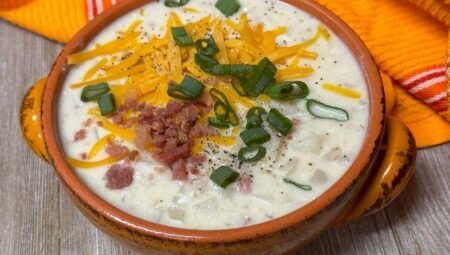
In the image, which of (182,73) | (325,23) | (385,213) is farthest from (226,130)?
(385,213)

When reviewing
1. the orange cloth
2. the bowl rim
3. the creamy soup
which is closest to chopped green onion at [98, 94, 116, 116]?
the creamy soup

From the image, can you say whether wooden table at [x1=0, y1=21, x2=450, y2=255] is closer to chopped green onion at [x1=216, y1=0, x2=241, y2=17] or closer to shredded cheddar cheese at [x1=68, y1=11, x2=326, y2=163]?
shredded cheddar cheese at [x1=68, y1=11, x2=326, y2=163]

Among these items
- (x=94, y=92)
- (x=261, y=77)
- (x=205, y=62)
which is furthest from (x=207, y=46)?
(x=94, y=92)

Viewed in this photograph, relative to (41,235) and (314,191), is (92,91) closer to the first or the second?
(41,235)

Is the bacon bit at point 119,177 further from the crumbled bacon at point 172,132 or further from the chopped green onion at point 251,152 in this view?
the chopped green onion at point 251,152

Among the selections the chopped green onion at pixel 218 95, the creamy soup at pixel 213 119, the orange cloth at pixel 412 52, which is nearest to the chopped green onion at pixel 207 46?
the creamy soup at pixel 213 119

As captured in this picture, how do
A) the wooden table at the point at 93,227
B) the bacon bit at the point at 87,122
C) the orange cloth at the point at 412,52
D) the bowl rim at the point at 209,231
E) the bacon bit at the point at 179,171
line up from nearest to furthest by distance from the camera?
1. the bowl rim at the point at 209,231
2. the bacon bit at the point at 179,171
3. the bacon bit at the point at 87,122
4. the wooden table at the point at 93,227
5. the orange cloth at the point at 412,52
